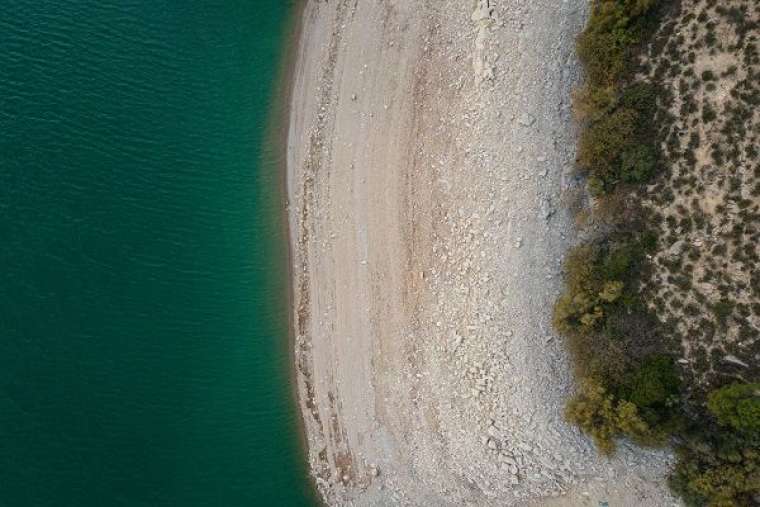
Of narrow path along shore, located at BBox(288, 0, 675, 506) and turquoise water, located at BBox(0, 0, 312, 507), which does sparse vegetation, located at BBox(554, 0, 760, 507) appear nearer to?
narrow path along shore, located at BBox(288, 0, 675, 506)

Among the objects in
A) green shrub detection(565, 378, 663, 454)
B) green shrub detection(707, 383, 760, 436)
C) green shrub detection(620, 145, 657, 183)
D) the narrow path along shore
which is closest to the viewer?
green shrub detection(707, 383, 760, 436)

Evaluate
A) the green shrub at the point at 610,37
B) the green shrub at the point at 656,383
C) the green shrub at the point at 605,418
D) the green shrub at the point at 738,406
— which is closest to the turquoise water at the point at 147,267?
the green shrub at the point at 605,418

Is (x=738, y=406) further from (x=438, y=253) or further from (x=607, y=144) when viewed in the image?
(x=438, y=253)

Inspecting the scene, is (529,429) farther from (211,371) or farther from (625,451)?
(211,371)

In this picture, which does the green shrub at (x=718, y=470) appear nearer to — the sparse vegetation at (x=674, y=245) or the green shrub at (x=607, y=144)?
the sparse vegetation at (x=674, y=245)

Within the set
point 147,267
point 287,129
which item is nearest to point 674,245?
point 287,129

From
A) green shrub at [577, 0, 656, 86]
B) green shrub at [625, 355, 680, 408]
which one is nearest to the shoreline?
green shrub at [577, 0, 656, 86]
